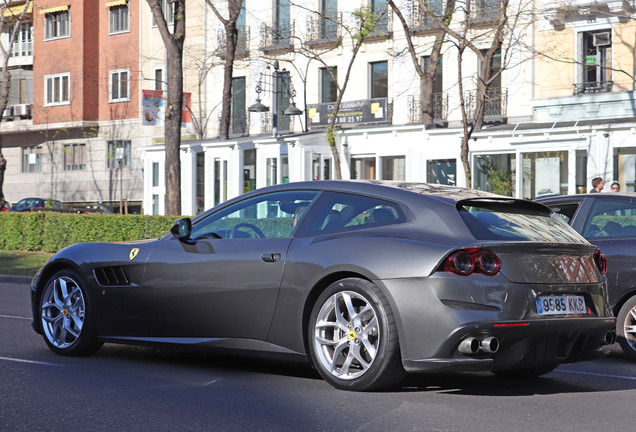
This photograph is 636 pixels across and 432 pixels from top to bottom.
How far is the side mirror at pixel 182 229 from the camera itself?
7.04m

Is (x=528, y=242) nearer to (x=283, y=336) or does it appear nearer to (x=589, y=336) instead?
(x=589, y=336)

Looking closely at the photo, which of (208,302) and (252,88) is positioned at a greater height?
(252,88)

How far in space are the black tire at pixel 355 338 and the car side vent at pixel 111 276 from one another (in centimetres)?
187

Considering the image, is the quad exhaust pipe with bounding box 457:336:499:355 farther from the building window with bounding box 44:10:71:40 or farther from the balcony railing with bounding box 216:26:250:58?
the building window with bounding box 44:10:71:40

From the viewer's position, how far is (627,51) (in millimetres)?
29172

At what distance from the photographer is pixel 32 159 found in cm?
5003

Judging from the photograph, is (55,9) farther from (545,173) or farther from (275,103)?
(545,173)

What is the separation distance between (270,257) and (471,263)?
58.5 inches

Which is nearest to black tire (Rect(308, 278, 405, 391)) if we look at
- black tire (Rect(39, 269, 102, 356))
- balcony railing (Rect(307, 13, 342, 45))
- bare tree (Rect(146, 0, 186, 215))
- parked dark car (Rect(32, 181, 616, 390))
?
parked dark car (Rect(32, 181, 616, 390))

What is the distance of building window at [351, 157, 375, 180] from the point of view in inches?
1312

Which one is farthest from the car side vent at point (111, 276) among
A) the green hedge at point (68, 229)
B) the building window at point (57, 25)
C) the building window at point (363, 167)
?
the building window at point (57, 25)

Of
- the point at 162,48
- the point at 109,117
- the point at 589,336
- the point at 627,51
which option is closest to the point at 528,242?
the point at 589,336

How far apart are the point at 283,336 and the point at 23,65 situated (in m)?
47.3

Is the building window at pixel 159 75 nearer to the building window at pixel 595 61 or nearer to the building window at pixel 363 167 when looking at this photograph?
the building window at pixel 363 167
